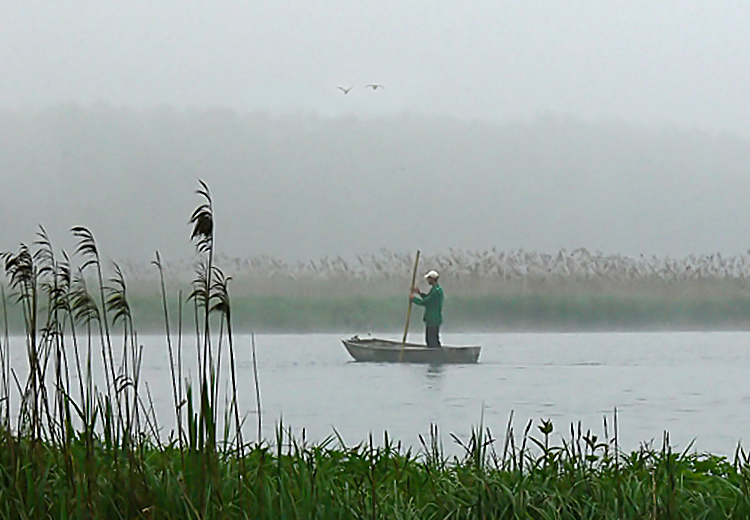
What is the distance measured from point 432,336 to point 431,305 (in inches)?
4.7

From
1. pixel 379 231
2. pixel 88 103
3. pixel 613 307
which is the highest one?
pixel 88 103

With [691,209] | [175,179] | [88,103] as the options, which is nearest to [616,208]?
[691,209]

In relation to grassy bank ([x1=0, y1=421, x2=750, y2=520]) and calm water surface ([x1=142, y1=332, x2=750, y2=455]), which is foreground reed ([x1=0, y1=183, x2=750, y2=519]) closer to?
grassy bank ([x1=0, y1=421, x2=750, y2=520])

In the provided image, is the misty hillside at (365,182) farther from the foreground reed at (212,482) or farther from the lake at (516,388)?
the foreground reed at (212,482)

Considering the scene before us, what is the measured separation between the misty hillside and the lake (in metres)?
0.37

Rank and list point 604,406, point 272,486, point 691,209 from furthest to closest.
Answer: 1. point 691,209
2. point 604,406
3. point 272,486

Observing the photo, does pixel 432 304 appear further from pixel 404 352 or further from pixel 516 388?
pixel 516 388

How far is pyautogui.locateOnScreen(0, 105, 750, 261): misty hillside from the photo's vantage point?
3980 millimetres

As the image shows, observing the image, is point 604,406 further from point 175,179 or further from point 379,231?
point 175,179

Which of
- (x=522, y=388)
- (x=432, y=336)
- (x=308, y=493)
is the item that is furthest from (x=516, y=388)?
(x=308, y=493)

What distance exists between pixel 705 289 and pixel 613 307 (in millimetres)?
356

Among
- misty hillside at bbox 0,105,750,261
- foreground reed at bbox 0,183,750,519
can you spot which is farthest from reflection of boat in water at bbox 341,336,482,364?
foreground reed at bbox 0,183,750,519

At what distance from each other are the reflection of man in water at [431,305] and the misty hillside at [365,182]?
14cm

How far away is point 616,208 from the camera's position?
399 centimetres
